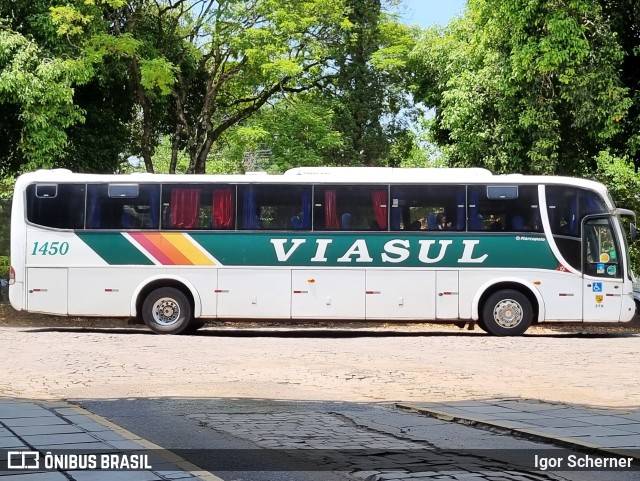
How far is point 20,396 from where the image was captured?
11602 mm

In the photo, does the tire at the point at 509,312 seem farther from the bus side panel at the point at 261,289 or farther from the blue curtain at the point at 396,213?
the bus side panel at the point at 261,289

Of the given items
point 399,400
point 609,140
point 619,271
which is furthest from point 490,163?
point 399,400

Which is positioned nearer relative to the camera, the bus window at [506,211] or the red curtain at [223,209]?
the bus window at [506,211]

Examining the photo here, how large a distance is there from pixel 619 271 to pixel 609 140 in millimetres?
6635

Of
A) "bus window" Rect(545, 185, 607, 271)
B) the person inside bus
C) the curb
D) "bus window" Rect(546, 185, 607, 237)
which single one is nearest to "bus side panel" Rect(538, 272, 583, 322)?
"bus window" Rect(545, 185, 607, 271)

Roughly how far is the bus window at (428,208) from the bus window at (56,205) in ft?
21.5

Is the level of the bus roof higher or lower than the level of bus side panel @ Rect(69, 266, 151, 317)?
higher

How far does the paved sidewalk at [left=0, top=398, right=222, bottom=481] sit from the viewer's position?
6.50 m

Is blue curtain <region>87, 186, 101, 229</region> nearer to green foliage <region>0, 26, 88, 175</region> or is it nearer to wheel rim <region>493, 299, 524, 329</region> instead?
green foliage <region>0, 26, 88, 175</region>

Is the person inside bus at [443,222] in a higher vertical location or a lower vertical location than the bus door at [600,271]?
higher

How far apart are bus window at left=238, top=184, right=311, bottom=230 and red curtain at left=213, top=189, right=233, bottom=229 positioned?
190 mm

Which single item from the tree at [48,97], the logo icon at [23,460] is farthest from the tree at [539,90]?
the logo icon at [23,460]

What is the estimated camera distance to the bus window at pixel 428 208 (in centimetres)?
2275

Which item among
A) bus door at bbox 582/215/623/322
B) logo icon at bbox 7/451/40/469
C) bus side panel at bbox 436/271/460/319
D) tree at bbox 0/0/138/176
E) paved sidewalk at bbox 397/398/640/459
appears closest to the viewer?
logo icon at bbox 7/451/40/469
